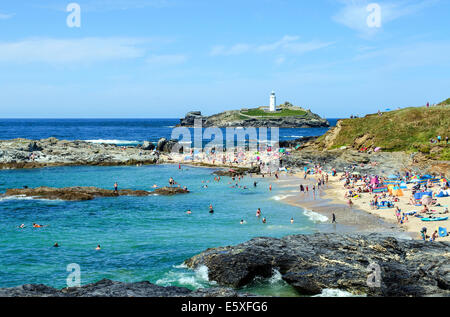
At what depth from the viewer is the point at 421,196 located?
36750mm

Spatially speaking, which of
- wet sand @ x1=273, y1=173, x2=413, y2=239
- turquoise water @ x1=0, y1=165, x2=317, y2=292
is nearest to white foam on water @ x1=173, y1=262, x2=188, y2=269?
turquoise water @ x1=0, y1=165, x2=317, y2=292

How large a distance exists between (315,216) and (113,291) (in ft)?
77.2

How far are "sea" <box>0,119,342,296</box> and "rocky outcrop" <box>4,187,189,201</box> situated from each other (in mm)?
1534

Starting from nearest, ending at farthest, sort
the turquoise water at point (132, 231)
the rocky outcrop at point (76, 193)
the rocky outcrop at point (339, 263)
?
the rocky outcrop at point (339, 263), the turquoise water at point (132, 231), the rocky outcrop at point (76, 193)

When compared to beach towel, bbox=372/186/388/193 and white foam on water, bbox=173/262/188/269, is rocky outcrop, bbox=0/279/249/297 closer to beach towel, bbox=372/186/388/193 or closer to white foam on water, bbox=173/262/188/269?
white foam on water, bbox=173/262/188/269

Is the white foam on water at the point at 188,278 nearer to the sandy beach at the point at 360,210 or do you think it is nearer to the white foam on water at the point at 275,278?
the white foam on water at the point at 275,278

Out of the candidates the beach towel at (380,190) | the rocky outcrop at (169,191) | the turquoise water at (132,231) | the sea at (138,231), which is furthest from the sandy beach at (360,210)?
the rocky outcrop at (169,191)

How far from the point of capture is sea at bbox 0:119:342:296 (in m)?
22.6

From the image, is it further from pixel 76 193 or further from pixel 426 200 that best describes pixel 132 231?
pixel 426 200

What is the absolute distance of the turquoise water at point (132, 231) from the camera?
23.2 m

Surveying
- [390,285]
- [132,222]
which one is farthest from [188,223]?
[390,285]

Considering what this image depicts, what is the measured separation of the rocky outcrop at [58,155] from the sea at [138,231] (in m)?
17.0

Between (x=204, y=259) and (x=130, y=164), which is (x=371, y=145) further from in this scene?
(x=204, y=259)

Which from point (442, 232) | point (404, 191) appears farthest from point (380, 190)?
point (442, 232)
